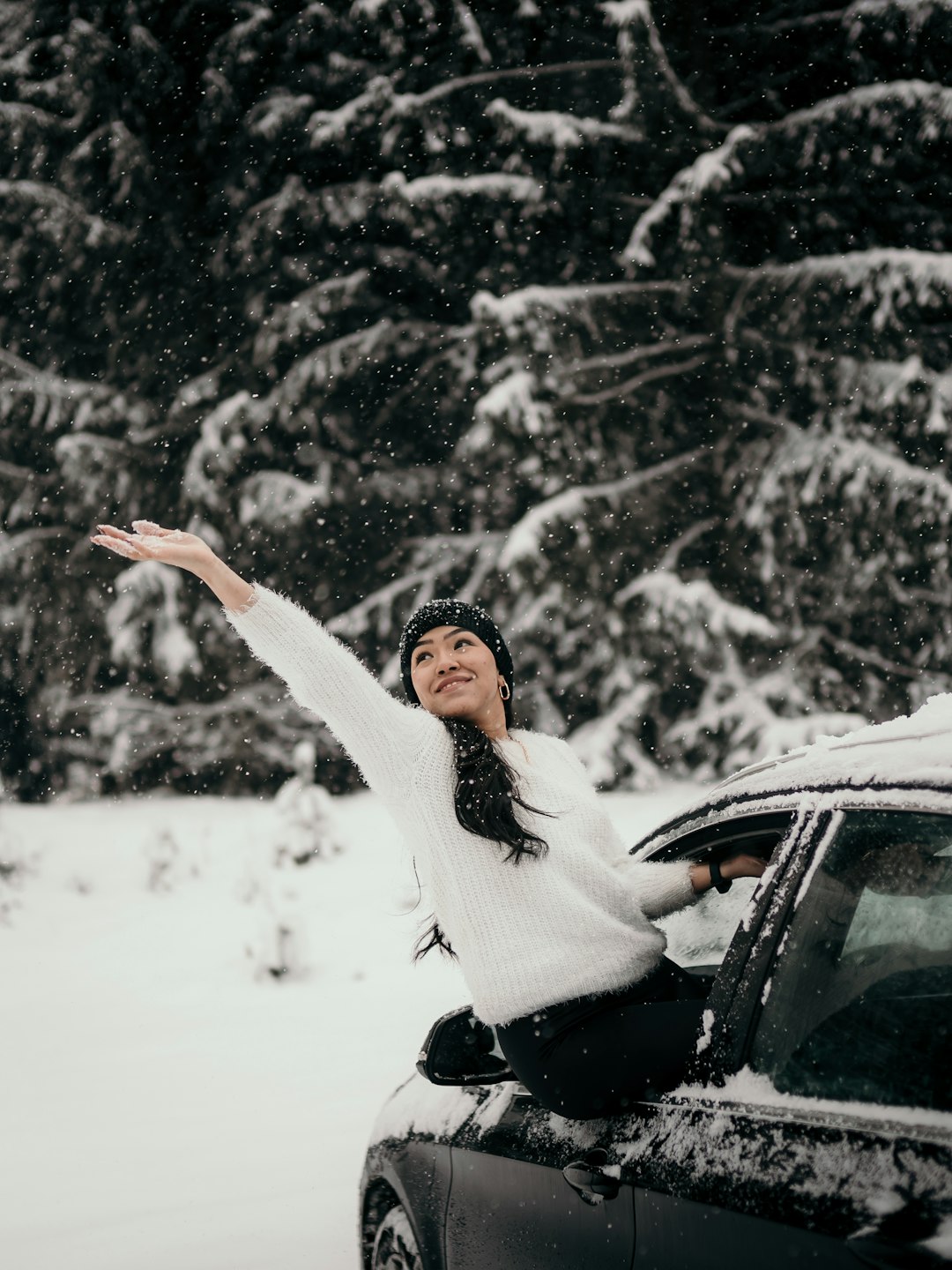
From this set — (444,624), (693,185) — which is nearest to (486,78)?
(693,185)

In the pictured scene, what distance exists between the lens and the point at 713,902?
2.71 m

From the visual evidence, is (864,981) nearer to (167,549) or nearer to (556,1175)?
(556,1175)

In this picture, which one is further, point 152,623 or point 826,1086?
point 152,623

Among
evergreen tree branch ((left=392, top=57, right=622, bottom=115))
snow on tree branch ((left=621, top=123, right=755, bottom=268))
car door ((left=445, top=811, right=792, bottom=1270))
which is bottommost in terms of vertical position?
car door ((left=445, top=811, right=792, bottom=1270))

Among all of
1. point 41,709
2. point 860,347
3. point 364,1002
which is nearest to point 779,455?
point 860,347

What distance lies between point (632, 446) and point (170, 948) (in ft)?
23.9

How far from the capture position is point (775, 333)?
13234mm

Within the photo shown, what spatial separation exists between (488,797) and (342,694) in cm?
38

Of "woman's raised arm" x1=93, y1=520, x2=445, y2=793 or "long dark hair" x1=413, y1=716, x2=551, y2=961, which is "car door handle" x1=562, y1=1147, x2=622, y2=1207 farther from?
"woman's raised arm" x1=93, y1=520, x2=445, y2=793

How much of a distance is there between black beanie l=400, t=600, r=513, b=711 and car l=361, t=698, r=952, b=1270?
0.70 metres

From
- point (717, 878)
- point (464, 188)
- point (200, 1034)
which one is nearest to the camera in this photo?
point (717, 878)

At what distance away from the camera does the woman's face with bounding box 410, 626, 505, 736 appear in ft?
9.17

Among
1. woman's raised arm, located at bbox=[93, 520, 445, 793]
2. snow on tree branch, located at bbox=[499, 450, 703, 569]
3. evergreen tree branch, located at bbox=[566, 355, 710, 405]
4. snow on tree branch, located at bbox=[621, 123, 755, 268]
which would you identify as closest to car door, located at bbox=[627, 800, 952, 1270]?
woman's raised arm, located at bbox=[93, 520, 445, 793]

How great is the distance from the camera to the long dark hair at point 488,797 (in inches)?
94.9
